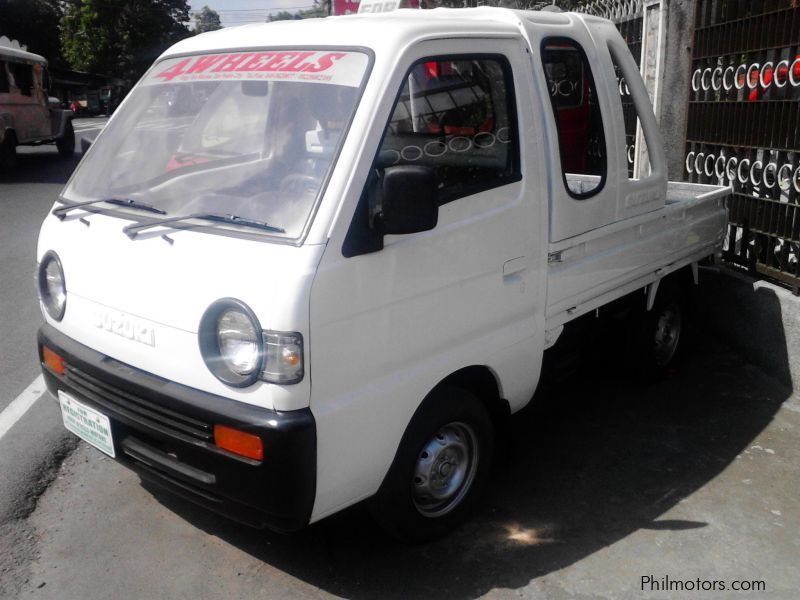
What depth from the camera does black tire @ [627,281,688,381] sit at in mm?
4934

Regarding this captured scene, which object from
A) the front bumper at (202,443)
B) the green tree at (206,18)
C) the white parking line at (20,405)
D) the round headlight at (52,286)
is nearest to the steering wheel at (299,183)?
the front bumper at (202,443)

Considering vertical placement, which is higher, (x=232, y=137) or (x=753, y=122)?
(x=232, y=137)

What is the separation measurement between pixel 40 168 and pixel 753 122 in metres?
15.8

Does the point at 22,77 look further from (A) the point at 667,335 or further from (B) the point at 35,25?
(B) the point at 35,25

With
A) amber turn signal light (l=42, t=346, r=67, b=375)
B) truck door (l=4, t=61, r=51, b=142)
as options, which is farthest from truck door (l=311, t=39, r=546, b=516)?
truck door (l=4, t=61, r=51, b=142)

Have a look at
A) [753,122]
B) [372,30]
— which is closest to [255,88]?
[372,30]

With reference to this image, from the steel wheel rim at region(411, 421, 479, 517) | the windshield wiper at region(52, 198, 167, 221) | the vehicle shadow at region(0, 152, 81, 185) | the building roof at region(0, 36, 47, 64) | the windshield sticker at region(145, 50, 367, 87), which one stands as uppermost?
the windshield sticker at region(145, 50, 367, 87)

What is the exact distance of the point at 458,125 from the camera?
3.36 meters

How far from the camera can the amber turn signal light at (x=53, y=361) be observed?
332 centimetres

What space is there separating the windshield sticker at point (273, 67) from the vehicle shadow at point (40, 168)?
36.4ft

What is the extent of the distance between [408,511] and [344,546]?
0.40 metres

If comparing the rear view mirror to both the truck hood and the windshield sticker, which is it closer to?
the windshield sticker

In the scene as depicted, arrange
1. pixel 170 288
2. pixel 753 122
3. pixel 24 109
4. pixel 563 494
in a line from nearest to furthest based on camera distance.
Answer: pixel 170 288 → pixel 563 494 → pixel 753 122 → pixel 24 109

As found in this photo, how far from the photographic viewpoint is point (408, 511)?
3238 mm
